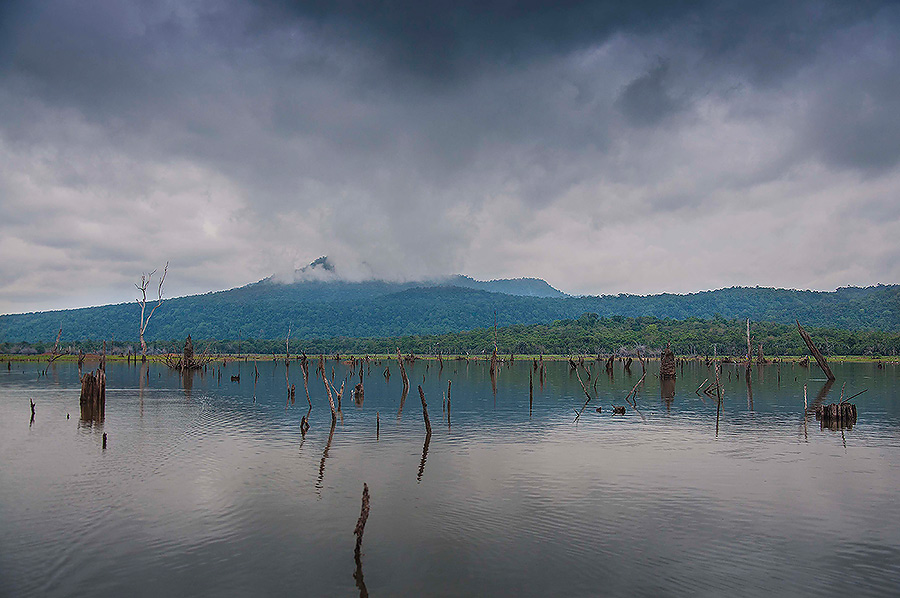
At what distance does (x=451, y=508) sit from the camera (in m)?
18.3

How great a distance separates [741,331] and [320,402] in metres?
144

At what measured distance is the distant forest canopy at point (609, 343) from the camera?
14475 centimetres

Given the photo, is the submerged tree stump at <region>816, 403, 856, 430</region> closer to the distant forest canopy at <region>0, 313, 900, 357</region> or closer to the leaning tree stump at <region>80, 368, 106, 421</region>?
the leaning tree stump at <region>80, 368, 106, 421</region>

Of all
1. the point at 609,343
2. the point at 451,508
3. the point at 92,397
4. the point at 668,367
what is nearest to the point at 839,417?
the point at 451,508

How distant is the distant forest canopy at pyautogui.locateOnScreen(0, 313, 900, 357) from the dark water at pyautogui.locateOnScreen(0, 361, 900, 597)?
11013cm

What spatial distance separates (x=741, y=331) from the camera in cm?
16475

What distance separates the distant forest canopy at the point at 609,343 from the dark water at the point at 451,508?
361ft

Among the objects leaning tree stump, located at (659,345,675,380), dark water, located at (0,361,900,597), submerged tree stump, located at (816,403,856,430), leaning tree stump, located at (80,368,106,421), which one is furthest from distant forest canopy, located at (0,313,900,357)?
dark water, located at (0,361,900,597)

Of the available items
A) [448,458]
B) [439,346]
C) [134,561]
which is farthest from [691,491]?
[439,346]

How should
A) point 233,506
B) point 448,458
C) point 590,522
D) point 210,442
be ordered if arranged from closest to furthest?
point 590,522 → point 233,506 → point 448,458 → point 210,442

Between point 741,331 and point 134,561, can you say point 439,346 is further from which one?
point 134,561

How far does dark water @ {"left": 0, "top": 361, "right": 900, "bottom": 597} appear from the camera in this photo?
43.8ft

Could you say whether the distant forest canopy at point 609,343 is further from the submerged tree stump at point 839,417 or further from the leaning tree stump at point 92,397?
the submerged tree stump at point 839,417

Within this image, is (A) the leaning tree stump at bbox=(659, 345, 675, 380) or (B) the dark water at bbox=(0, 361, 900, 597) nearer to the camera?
(B) the dark water at bbox=(0, 361, 900, 597)
